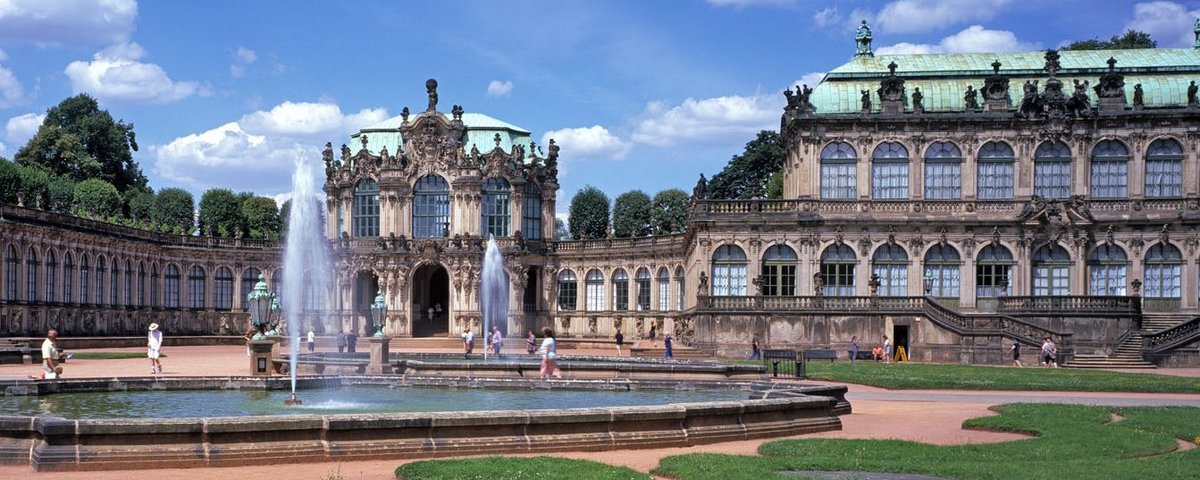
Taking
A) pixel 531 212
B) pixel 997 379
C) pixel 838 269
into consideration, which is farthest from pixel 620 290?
pixel 997 379

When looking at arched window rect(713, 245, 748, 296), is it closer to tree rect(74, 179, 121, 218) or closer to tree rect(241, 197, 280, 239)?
tree rect(74, 179, 121, 218)

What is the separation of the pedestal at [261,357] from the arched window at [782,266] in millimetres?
31740

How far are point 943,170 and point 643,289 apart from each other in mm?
23778

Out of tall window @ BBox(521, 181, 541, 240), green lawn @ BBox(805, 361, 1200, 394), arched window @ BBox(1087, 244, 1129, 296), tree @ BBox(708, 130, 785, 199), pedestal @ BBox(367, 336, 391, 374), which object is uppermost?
tree @ BBox(708, 130, 785, 199)

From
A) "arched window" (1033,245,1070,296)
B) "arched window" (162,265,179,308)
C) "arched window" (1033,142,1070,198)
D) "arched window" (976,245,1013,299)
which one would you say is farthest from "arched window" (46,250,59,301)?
"arched window" (1033,142,1070,198)

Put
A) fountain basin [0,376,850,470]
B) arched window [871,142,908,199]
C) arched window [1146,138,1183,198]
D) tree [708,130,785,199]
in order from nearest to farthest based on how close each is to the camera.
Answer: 1. fountain basin [0,376,850,470]
2. arched window [1146,138,1183,198]
3. arched window [871,142,908,199]
4. tree [708,130,785,199]

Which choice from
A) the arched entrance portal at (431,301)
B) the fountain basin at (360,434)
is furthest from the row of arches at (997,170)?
the fountain basin at (360,434)

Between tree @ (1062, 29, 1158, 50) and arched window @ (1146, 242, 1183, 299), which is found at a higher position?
tree @ (1062, 29, 1158, 50)

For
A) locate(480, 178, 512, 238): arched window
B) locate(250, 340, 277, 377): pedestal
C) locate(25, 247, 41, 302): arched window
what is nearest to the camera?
locate(250, 340, 277, 377): pedestal

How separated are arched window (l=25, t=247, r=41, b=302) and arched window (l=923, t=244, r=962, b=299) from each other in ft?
140

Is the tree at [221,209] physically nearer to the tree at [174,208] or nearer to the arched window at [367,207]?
the tree at [174,208]

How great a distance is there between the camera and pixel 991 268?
64625 mm

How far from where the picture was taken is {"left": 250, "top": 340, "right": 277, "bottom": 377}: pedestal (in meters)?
A: 37.8

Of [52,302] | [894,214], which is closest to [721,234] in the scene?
[894,214]
